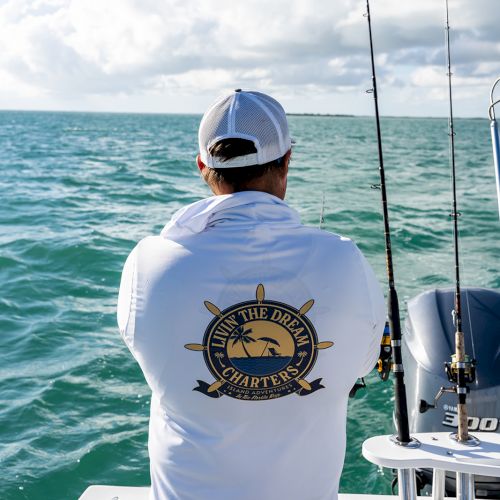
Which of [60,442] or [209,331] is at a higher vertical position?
[209,331]

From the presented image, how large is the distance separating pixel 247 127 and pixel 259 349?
41cm

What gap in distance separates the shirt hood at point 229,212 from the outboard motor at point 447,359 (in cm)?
194

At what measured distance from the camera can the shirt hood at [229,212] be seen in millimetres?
1194

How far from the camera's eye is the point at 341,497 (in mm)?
2436

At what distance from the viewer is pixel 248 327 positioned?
1170 millimetres

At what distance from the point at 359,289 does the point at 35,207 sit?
1154 centimetres

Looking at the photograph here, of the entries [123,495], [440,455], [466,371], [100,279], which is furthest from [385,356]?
[100,279]

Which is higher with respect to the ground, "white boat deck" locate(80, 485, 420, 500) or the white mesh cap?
the white mesh cap

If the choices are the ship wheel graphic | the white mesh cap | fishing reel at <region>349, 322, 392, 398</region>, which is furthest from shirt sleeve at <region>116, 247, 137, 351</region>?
fishing reel at <region>349, 322, 392, 398</region>

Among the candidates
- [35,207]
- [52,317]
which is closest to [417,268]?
[52,317]

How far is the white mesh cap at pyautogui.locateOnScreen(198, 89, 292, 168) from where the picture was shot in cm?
125

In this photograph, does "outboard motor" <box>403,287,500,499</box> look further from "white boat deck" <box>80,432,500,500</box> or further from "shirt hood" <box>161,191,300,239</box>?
"shirt hood" <box>161,191,300,239</box>

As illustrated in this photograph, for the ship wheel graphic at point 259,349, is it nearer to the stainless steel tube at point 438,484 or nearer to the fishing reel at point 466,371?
the stainless steel tube at point 438,484

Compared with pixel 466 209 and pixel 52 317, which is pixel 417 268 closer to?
pixel 52 317
